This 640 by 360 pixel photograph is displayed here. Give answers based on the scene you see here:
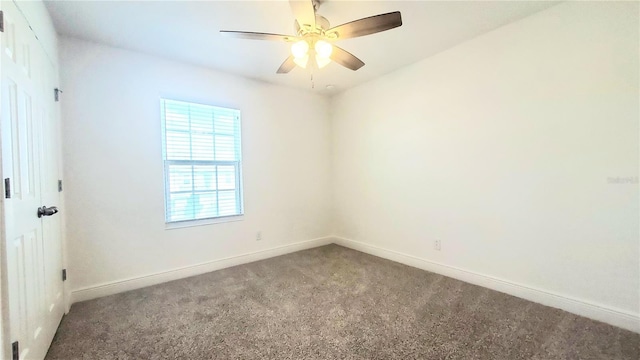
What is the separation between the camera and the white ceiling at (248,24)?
6.89 feet

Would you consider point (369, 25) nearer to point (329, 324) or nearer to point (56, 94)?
point (329, 324)

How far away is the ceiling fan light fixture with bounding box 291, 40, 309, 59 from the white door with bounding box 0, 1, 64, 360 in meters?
1.52

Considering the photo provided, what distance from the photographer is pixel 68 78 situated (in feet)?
8.05

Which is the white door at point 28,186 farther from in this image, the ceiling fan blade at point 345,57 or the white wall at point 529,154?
the white wall at point 529,154

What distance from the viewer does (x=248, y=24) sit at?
7.66 ft

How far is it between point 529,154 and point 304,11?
2.23m

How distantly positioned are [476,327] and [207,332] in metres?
1.98

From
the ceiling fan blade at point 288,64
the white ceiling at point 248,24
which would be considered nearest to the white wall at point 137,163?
the white ceiling at point 248,24

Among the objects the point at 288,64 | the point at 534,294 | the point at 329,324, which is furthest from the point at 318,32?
the point at 534,294

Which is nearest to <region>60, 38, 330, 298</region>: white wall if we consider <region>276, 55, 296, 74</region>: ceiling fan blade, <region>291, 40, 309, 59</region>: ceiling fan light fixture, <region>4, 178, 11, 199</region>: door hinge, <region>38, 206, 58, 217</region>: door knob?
<region>38, 206, 58, 217</region>: door knob

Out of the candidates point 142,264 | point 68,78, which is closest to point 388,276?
point 142,264

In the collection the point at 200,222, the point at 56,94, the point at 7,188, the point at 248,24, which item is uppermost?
the point at 248,24

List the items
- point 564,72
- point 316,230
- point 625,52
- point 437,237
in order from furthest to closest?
1. point 316,230
2. point 437,237
3. point 564,72
4. point 625,52

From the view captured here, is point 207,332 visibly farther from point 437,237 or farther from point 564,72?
point 564,72
